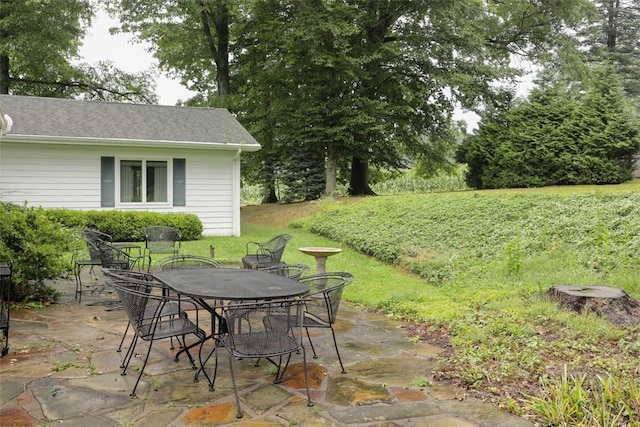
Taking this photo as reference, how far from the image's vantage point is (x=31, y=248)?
213 inches

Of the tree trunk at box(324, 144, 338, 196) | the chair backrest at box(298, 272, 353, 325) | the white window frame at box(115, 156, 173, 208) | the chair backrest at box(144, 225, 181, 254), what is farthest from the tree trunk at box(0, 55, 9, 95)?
the chair backrest at box(298, 272, 353, 325)

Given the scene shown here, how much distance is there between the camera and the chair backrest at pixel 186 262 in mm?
5383

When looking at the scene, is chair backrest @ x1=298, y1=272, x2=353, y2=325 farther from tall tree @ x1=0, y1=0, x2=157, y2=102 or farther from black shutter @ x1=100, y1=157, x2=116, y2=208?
tall tree @ x1=0, y1=0, x2=157, y2=102

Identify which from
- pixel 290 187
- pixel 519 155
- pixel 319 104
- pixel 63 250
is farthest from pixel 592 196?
pixel 290 187

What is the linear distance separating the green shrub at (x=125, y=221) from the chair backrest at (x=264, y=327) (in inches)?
318

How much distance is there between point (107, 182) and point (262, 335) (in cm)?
968

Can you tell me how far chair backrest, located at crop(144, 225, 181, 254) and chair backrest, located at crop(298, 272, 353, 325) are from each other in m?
4.80

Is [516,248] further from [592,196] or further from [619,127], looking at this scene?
[619,127]

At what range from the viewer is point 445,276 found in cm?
762

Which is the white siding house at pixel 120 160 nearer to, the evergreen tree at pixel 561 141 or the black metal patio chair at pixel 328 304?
the evergreen tree at pixel 561 141

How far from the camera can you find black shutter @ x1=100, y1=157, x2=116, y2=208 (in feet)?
38.5

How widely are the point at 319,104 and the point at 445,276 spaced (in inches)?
427

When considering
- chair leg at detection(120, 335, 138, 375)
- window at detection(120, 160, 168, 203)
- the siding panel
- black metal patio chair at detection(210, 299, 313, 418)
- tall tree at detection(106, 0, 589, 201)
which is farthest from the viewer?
tall tree at detection(106, 0, 589, 201)

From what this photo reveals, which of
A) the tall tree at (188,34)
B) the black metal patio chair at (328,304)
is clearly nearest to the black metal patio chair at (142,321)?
the black metal patio chair at (328,304)
